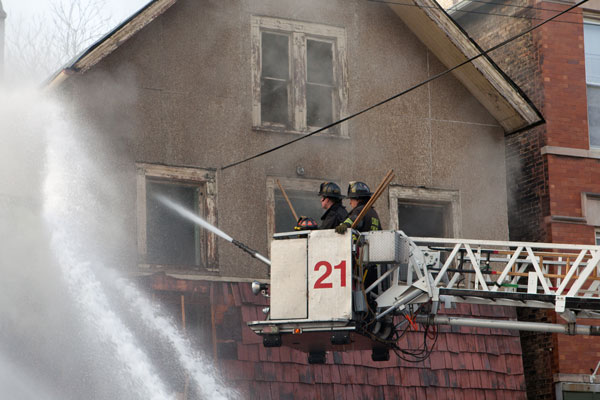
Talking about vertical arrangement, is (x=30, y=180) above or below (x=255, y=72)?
below

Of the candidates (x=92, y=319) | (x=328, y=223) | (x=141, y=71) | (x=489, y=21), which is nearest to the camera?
(x=328, y=223)

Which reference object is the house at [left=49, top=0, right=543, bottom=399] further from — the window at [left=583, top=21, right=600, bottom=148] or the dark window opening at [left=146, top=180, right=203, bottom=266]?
the window at [left=583, top=21, right=600, bottom=148]

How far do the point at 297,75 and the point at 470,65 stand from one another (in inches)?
97.1

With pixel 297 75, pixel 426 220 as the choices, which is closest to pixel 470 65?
pixel 426 220

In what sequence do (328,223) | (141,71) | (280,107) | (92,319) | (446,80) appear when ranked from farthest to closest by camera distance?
Result: 1. (446,80)
2. (280,107)
3. (141,71)
4. (92,319)
5. (328,223)

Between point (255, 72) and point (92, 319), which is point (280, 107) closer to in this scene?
point (255, 72)

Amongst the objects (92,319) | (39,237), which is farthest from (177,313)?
(39,237)

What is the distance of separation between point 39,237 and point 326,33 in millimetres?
5034

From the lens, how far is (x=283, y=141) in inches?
577

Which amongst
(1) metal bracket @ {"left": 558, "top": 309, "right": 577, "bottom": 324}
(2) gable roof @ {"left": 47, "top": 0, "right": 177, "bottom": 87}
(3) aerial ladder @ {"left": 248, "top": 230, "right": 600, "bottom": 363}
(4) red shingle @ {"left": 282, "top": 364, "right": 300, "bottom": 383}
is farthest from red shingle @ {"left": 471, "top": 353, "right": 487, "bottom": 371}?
(2) gable roof @ {"left": 47, "top": 0, "right": 177, "bottom": 87}

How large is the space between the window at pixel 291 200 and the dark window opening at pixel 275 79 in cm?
89

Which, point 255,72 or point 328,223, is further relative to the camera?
point 255,72

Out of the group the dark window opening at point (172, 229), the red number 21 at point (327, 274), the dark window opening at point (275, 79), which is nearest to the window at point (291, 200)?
the dark window opening at point (275, 79)

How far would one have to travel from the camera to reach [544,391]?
609 inches
